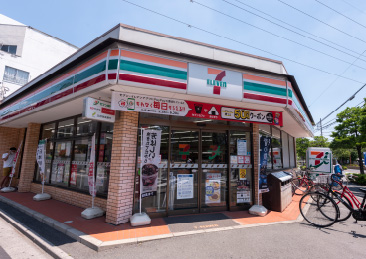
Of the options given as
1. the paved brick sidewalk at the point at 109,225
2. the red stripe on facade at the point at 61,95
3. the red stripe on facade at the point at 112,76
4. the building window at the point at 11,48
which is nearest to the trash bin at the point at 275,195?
the paved brick sidewalk at the point at 109,225

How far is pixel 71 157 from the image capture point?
7.78 meters

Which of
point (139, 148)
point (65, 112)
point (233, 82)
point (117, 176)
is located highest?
point (233, 82)

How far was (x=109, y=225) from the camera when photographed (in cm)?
498

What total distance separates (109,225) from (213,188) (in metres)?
3.33

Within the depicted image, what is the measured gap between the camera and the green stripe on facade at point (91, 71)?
4.71 metres

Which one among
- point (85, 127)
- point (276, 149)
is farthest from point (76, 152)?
point (276, 149)

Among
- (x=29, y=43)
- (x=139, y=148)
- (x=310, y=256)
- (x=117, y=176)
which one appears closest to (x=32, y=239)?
(x=117, y=176)

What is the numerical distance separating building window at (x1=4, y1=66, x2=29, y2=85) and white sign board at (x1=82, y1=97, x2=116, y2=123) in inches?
1240

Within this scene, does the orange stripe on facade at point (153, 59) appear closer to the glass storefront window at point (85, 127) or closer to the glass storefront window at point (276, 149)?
the glass storefront window at point (85, 127)

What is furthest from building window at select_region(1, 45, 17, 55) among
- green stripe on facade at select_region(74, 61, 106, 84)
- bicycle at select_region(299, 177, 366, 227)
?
bicycle at select_region(299, 177, 366, 227)

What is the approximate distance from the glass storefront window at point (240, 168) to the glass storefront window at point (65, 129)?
6.55m

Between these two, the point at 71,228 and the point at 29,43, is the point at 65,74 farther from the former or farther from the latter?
the point at 29,43

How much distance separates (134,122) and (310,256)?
16.7 ft

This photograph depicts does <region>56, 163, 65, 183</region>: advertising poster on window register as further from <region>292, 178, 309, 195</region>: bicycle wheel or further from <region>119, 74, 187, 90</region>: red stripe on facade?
→ <region>292, 178, 309, 195</region>: bicycle wheel
